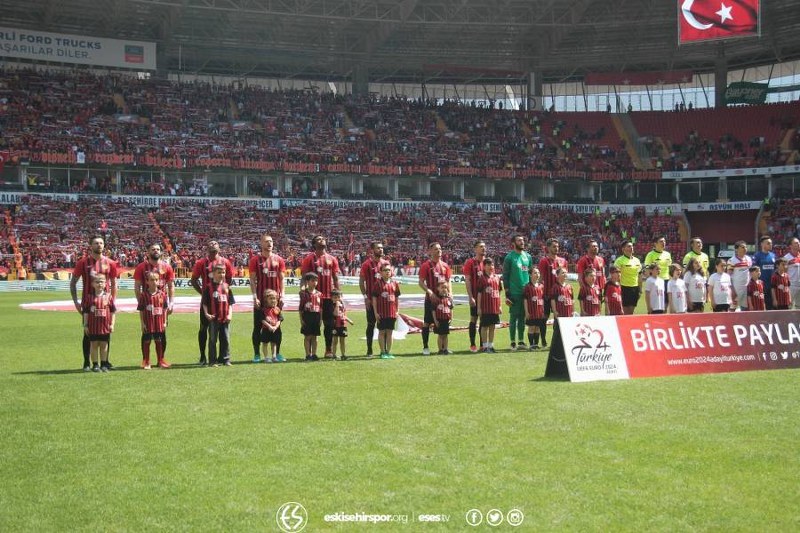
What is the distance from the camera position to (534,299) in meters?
15.9

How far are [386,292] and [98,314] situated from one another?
4.67 metres

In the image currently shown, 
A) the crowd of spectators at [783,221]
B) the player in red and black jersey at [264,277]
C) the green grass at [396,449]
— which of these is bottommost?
the green grass at [396,449]

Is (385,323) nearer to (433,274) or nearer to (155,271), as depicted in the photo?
(433,274)

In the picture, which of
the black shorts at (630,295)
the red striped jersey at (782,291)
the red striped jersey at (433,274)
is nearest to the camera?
the red striped jersey at (433,274)

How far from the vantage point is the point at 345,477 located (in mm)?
6879

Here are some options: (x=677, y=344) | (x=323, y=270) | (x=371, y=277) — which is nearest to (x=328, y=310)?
(x=323, y=270)

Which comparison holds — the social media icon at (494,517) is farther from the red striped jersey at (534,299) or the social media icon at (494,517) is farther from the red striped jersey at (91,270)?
the red striped jersey at (534,299)

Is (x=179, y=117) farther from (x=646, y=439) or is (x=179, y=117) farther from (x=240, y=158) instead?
(x=646, y=439)

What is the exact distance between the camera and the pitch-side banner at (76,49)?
56875 mm

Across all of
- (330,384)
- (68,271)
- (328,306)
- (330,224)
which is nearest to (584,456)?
(330,384)

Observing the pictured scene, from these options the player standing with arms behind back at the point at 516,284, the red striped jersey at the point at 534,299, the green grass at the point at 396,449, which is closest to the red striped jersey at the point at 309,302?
the green grass at the point at 396,449

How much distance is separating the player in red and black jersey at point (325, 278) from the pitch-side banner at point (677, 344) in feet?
14.9

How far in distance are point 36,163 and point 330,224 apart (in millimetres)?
18441

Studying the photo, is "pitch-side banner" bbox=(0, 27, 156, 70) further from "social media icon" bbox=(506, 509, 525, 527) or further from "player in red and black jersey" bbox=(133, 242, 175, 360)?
"social media icon" bbox=(506, 509, 525, 527)
